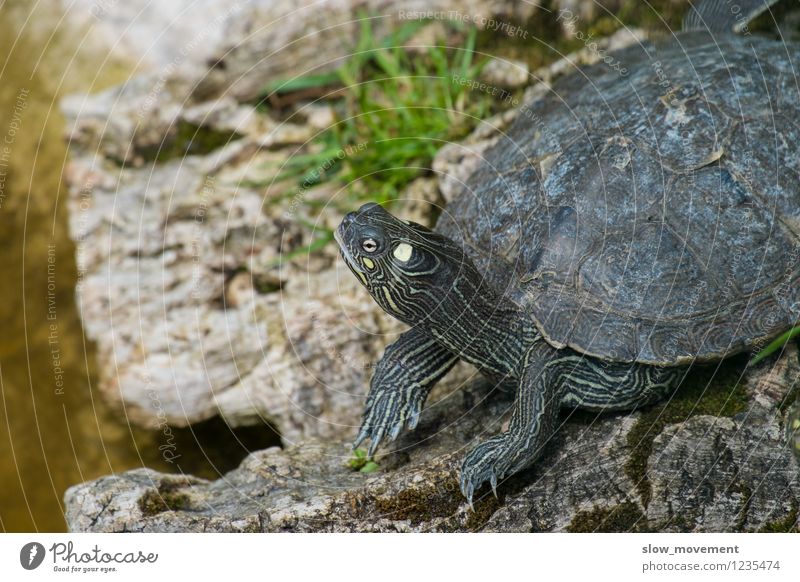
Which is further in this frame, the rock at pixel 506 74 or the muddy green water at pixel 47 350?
the rock at pixel 506 74

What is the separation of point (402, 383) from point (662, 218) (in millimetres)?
890

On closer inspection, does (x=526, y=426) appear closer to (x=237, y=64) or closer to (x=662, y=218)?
(x=662, y=218)

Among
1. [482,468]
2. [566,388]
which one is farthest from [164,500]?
[566,388]

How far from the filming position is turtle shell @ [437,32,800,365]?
204 centimetres

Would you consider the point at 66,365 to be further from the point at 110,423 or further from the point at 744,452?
the point at 744,452

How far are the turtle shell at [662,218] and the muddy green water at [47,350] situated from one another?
1.46 meters

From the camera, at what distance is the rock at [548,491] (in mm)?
1886

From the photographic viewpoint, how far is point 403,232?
6.70 feet

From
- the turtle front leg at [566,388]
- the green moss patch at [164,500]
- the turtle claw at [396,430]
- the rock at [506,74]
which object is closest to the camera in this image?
the turtle front leg at [566,388]

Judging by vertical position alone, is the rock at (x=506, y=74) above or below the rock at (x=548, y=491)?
above
